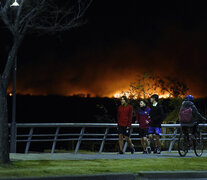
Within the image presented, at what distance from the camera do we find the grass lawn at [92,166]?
456 inches

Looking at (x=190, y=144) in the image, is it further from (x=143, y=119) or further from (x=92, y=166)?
(x=92, y=166)

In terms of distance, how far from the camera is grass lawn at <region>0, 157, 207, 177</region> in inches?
456

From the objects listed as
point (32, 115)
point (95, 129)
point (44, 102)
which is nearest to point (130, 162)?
point (95, 129)

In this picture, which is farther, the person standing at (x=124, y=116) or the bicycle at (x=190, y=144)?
the person standing at (x=124, y=116)

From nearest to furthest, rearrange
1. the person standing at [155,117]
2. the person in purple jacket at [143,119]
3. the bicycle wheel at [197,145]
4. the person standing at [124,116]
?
the bicycle wheel at [197,145], the person standing at [124,116], the person standing at [155,117], the person in purple jacket at [143,119]

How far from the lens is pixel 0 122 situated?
13.6m

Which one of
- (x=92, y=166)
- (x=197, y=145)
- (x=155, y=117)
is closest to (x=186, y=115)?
(x=197, y=145)

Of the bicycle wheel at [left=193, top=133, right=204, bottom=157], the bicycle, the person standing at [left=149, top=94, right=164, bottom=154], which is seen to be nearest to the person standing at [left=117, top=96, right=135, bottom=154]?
the person standing at [left=149, top=94, right=164, bottom=154]

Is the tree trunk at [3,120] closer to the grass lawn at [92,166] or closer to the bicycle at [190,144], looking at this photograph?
the grass lawn at [92,166]

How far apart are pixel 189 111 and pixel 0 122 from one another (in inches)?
241

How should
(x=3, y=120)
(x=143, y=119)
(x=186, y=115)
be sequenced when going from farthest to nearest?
(x=143, y=119) → (x=186, y=115) → (x=3, y=120)

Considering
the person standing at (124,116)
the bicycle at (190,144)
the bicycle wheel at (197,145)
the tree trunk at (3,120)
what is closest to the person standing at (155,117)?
the person standing at (124,116)

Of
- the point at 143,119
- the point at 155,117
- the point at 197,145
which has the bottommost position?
the point at 197,145

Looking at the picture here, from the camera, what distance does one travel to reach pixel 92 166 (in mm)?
13039
